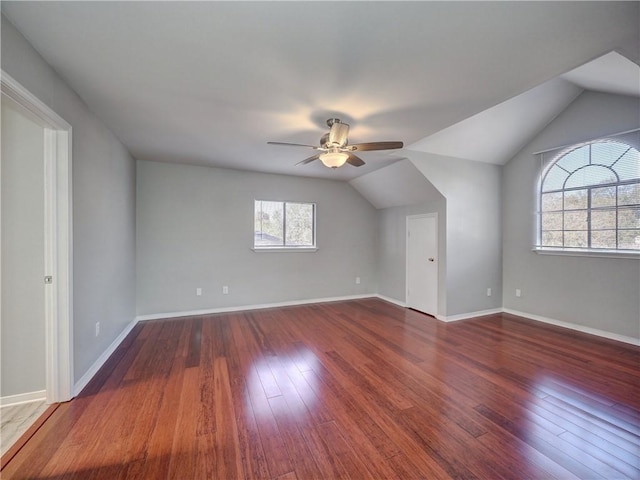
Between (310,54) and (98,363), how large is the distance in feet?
10.9

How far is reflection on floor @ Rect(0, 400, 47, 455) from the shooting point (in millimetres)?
1671

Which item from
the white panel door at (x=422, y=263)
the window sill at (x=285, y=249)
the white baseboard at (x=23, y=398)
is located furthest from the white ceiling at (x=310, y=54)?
the white baseboard at (x=23, y=398)

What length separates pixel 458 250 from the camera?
4184 millimetres

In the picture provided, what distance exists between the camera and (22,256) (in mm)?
2039

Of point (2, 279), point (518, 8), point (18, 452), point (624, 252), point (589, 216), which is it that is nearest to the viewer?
point (518, 8)

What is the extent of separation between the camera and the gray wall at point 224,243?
13.5ft

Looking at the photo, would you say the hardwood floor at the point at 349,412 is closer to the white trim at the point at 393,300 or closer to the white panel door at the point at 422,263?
the white panel door at the point at 422,263

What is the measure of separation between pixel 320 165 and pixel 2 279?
3636 millimetres

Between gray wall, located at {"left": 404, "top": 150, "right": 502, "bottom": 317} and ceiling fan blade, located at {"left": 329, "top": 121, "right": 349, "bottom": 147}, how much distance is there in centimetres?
173

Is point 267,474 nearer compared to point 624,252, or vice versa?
point 267,474

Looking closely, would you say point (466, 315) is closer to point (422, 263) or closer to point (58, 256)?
point (422, 263)

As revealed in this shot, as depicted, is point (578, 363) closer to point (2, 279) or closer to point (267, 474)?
point (267, 474)

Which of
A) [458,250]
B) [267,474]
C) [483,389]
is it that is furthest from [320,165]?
[267,474]

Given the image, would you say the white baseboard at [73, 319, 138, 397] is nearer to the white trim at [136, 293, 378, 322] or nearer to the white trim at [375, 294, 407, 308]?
the white trim at [136, 293, 378, 322]
